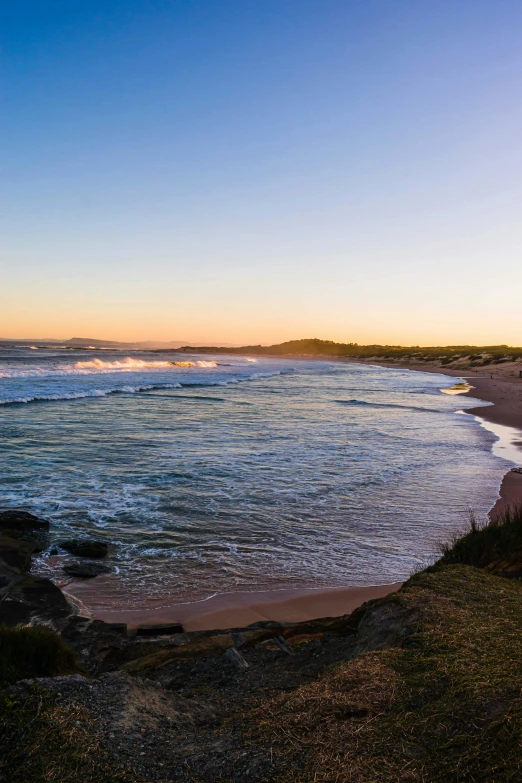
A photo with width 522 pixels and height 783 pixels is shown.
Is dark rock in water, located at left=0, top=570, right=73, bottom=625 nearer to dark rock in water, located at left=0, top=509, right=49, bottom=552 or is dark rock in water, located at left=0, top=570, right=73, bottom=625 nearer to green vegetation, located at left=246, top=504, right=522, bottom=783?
dark rock in water, located at left=0, top=509, right=49, bottom=552

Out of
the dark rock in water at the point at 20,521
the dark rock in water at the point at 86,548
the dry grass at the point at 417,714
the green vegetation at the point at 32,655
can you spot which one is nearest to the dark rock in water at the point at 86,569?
the dark rock in water at the point at 86,548

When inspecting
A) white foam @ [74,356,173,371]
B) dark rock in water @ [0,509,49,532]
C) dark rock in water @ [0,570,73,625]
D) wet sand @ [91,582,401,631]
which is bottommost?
wet sand @ [91,582,401,631]

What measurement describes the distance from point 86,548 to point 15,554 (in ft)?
3.56

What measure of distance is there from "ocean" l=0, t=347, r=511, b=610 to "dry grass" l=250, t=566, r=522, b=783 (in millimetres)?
3787

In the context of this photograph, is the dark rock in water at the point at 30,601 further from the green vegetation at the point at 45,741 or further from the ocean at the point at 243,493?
the green vegetation at the point at 45,741

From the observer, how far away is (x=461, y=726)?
115 inches

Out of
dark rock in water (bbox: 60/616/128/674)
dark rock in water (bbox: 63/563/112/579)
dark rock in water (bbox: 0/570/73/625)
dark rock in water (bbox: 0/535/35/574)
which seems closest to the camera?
dark rock in water (bbox: 60/616/128/674)

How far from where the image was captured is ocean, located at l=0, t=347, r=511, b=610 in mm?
8070

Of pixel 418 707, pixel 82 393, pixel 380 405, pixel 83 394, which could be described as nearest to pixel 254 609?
pixel 418 707

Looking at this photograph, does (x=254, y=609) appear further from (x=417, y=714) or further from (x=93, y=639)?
(x=417, y=714)

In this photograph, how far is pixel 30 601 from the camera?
255 inches

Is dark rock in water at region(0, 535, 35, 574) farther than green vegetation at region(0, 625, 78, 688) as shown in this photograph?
Yes

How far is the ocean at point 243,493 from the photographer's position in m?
8.07

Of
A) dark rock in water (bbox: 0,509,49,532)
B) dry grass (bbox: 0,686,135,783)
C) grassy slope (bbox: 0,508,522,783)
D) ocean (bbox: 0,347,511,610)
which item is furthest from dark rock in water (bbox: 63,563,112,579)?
dry grass (bbox: 0,686,135,783)
